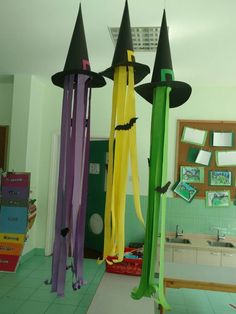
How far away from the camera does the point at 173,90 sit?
0.99 meters

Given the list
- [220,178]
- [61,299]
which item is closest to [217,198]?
[220,178]

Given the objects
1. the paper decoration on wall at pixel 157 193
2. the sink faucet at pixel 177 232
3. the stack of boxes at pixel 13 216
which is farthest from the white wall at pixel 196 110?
the paper decoration on wall at pixel 157 193

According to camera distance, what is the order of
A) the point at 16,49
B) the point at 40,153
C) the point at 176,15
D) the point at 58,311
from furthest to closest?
the point at 40,153 < the point at 16,49 < the point at 58,311 < the point at 176,15

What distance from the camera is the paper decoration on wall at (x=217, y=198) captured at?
4.52 metres

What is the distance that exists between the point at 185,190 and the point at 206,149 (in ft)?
2.44

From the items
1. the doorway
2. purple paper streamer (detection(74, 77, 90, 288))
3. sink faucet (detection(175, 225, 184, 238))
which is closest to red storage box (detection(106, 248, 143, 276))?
purple paper streamer (detection(74, 77, 90, 288))

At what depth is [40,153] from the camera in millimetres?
4969

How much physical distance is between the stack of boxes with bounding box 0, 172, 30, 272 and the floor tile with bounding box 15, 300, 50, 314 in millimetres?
1042

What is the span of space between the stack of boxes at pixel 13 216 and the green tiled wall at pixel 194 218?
1.59m

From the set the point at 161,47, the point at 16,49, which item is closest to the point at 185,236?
the point at 16,49

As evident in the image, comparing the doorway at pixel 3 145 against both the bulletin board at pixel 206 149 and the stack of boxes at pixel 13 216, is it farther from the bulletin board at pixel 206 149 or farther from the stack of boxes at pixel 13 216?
the bulletin board at pixel 206 149

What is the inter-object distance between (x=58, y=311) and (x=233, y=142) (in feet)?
11.3

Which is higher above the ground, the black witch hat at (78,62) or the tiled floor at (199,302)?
the black witch hat at (78,62)

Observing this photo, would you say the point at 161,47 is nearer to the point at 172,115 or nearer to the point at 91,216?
the point at 172,115
